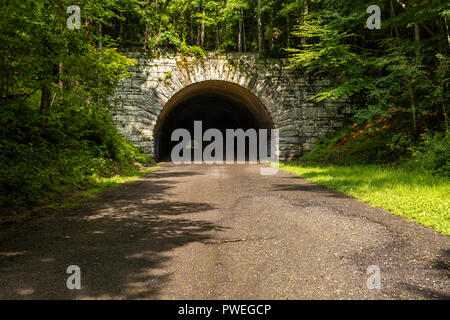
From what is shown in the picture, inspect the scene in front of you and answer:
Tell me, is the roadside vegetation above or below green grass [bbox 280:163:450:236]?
above

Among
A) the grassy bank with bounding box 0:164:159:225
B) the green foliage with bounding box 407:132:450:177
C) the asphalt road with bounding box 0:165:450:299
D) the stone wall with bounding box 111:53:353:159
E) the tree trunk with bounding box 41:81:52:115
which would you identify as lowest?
the asphalt road with bounding box 0:165:450:299

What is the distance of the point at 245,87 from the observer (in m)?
15.5

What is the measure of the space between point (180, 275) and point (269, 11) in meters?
23.5

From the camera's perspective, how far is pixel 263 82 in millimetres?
15445

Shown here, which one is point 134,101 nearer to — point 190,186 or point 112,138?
point 112,138

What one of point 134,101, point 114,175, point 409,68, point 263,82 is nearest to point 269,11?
point 263,82

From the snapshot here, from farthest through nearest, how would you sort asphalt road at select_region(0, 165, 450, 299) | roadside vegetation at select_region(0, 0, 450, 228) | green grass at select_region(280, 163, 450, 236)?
1. roadside vegetation at select_region(0, 0, 450, 228)
2. green grass at select_region(280, 163, 450, 236)
3. asphalt road at select_region(0, 165, 450, 299)

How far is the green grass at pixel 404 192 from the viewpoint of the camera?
4605 millimetres

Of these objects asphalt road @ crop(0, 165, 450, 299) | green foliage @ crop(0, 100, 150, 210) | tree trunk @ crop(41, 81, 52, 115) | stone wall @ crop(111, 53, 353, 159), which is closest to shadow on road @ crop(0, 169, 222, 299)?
asphalt road @ crop(0, 165, 450, 299)

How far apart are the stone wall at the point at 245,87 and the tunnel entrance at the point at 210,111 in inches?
21.0

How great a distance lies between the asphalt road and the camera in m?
2.53

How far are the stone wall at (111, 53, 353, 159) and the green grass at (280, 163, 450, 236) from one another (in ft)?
23.5

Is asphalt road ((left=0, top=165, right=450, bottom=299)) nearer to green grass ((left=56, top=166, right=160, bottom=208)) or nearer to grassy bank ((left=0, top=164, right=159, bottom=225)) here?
grassy bank ((left=0, top=164, right=159, bottom=225))

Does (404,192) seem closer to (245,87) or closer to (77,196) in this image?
(77,196)
